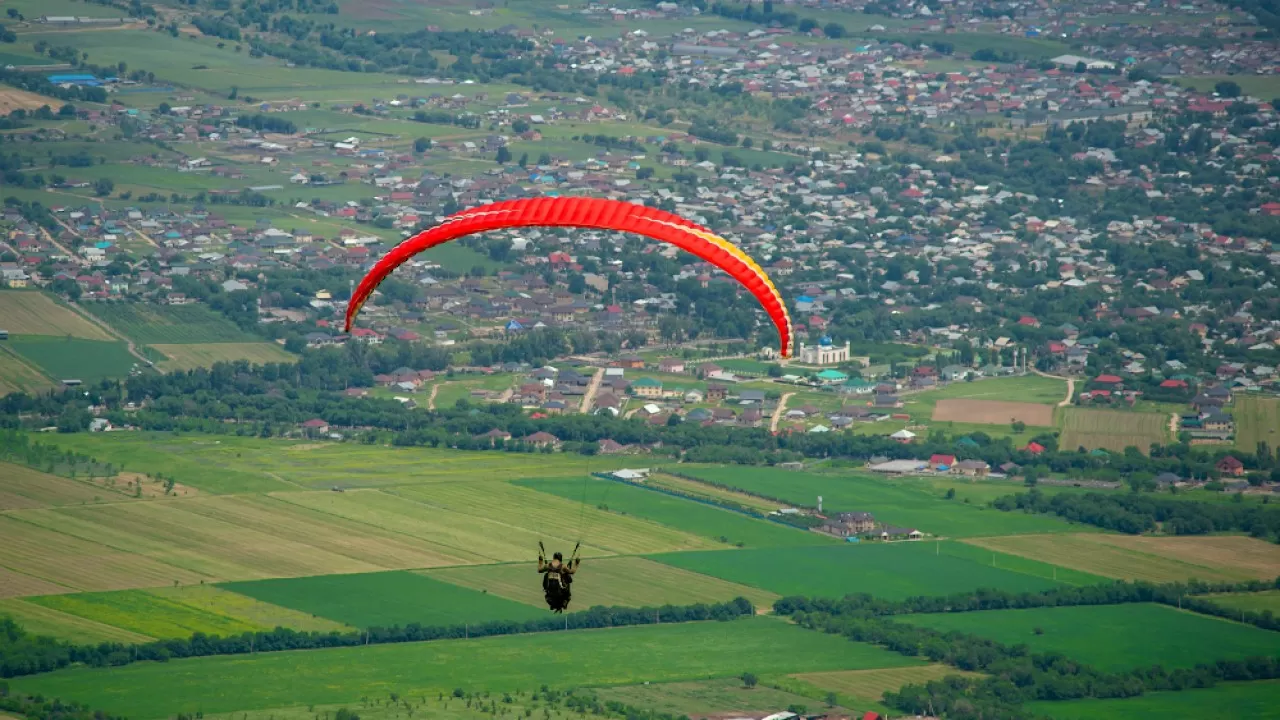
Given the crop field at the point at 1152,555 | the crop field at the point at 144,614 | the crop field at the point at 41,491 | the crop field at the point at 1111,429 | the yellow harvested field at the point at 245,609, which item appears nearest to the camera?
the crop field at the point at 144,614

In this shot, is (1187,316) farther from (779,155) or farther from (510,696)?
(510,696)

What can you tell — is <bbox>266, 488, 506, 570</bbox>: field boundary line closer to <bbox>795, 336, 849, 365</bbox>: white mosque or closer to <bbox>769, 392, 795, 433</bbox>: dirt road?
<bbox>769, 392, 795, 433</bbox>: dirt road

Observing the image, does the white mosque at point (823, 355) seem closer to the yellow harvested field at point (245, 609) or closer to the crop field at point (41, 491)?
the crop field at point (41, 491)

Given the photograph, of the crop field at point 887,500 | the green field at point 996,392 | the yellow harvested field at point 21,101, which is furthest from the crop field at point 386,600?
the yellow harvested field at point 21,101

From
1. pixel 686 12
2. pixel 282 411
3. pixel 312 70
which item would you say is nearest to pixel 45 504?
pixel 282 411

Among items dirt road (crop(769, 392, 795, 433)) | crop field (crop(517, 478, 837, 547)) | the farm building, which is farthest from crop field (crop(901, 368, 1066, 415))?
crop field (crop(517, 478, 837, 547))

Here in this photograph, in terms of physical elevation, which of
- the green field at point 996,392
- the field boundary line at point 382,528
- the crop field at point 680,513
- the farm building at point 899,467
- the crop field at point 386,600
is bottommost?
the crop field at point 386,600

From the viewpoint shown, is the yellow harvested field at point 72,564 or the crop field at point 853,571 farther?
the crop field at point 853,571
